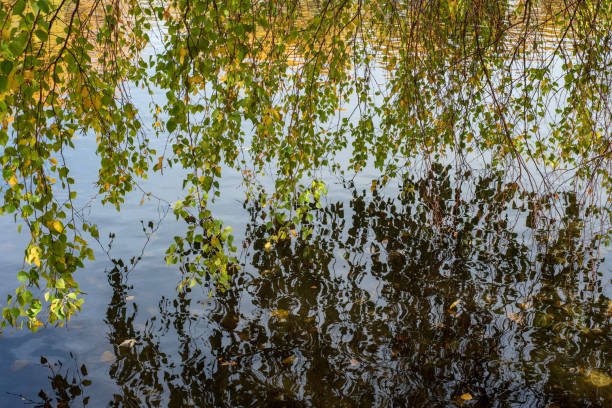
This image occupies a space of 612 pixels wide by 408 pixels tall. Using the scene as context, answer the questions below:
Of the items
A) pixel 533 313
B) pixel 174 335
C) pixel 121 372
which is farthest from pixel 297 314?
pixel 533 313

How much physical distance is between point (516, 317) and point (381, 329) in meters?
1.08

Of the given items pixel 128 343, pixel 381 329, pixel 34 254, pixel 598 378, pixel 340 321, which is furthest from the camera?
pixel 340 321

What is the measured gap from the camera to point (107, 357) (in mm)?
3574

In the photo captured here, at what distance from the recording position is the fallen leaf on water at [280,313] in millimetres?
4078

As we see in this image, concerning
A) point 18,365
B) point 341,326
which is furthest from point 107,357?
point 341,326

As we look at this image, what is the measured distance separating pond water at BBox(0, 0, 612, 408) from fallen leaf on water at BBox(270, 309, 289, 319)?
13mm

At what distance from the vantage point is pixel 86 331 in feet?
12.7

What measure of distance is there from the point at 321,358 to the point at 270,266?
1.48 meters

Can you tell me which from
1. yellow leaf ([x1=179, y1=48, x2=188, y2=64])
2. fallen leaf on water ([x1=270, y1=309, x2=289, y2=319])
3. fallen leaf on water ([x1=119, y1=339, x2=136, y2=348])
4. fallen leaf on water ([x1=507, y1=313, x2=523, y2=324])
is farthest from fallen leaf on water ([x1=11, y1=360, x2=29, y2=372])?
fallen leaf on water ([x1=507, y1=313, x2=523, y2=324])

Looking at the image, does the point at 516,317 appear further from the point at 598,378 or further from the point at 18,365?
the point at 18,365

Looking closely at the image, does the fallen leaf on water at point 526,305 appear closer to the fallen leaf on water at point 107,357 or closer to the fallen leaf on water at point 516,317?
the fallen leaf on water at point 516,317

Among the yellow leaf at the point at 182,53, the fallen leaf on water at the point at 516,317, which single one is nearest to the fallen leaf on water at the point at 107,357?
the yellow leaf at the point at 182,53

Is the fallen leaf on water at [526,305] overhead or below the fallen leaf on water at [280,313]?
overhead

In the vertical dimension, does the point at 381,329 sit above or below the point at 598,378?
above
